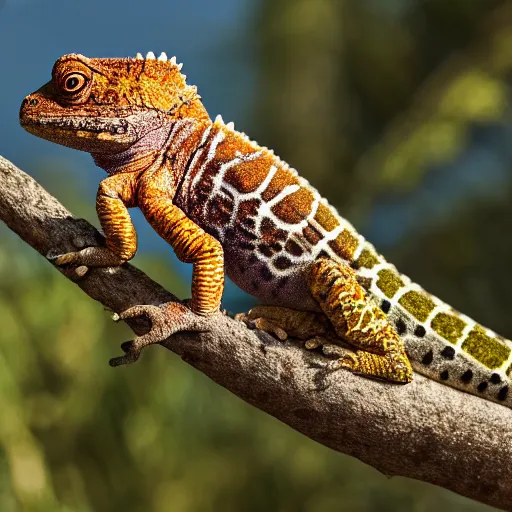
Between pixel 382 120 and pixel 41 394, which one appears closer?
pixel 41 394

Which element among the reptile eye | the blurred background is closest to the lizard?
the reptile eye

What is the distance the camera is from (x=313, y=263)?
7.69ft

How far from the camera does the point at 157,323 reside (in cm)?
215

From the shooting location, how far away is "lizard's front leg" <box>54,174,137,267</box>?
2193 mm

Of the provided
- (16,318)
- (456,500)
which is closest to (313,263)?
(16,318)

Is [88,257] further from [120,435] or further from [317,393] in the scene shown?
[120,435]

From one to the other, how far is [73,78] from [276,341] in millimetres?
1044

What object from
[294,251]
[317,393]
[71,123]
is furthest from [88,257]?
[317,393]

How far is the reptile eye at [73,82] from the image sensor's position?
216cm

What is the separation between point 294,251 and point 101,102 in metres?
0.77

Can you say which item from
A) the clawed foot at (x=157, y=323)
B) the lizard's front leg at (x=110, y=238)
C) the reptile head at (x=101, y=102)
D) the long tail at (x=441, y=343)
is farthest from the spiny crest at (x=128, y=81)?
the long tail at (x=441, y=343)

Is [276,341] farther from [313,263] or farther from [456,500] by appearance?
[456,500]

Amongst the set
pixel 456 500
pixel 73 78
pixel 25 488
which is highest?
pixel 456 500

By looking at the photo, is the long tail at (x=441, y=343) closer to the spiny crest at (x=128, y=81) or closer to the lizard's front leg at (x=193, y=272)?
the lizard's front leg at (x=193, y=272)
